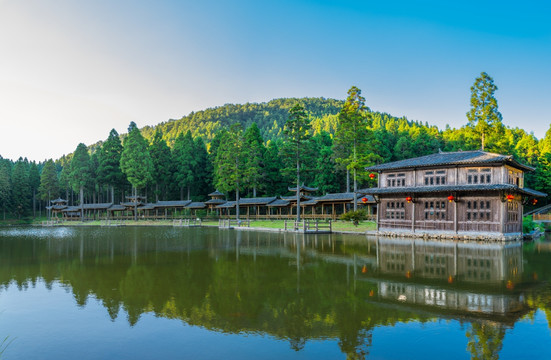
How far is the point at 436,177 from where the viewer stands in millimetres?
29562

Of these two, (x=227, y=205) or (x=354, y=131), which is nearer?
(x=354, y=131)

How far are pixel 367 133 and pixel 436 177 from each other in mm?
13786

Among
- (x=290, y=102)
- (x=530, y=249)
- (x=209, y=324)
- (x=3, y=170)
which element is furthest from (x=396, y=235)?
(x=290, y=102)

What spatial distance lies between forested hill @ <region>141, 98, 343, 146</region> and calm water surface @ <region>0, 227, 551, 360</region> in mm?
130592

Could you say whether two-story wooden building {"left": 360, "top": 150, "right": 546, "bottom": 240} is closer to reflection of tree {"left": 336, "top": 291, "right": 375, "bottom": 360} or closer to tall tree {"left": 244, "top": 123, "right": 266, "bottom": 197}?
reflection of tree {"left": 336, "top": 291, "right": 375, "bottom": 360}

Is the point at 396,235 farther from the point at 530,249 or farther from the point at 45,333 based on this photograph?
the point at 45,333

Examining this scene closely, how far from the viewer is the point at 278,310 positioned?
9.27 m

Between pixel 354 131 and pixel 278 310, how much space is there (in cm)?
3524

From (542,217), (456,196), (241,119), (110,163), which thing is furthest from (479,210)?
(241,119)

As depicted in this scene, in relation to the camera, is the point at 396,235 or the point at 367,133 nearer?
the point at 396,235

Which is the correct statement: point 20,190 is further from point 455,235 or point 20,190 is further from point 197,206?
point 455,235

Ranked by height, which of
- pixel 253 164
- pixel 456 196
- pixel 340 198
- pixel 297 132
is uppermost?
pixel 297 132

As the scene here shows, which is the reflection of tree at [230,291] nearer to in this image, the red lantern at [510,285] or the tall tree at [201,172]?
the red lantern at [510,285]

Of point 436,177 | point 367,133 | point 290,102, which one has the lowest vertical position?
point 436,177
